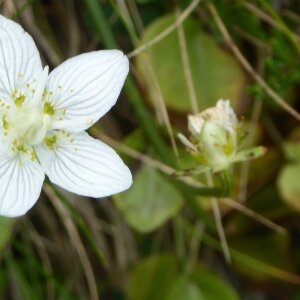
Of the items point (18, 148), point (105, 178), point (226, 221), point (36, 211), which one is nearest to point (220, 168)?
point (105, 178)

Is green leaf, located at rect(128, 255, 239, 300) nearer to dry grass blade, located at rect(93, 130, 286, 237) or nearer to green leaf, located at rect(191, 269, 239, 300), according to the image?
green leaf, located at rect(191, 269, 239, 300)

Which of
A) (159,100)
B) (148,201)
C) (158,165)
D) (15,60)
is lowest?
(148,201)

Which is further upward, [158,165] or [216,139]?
[216,139]

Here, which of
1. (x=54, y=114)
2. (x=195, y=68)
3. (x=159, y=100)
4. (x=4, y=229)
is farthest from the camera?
(x=195, y=68)

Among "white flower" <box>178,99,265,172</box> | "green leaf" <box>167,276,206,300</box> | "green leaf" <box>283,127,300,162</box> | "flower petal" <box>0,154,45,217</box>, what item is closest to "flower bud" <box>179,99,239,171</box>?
"white flower" <box>178,99,265,172</box>

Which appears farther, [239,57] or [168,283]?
[168,283]

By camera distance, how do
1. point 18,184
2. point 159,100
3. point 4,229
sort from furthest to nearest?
point 159,100 → point 4,229 → point 18,184

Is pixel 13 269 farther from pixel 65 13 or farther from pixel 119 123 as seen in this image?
pixel 65 13

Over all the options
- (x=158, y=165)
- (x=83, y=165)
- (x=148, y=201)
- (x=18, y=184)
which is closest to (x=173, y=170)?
(x=158, y=165)

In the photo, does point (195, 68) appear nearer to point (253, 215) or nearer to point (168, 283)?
point (253, 215)
